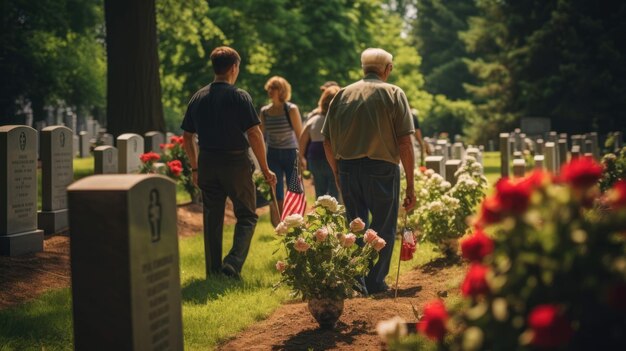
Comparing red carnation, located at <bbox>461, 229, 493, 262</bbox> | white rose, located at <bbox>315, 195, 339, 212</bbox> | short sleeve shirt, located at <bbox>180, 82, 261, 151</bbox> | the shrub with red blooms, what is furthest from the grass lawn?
the shrub with red blooms

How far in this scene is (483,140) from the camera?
37.8 m

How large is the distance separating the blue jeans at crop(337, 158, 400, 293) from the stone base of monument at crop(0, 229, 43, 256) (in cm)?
443

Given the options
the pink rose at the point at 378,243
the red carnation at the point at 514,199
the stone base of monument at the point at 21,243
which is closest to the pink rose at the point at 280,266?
the pink rose at the point at 378,243

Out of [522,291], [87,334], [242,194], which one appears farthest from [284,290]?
[522,291]

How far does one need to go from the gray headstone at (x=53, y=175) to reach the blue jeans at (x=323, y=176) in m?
3.67

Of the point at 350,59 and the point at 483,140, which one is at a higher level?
the point at 350,59

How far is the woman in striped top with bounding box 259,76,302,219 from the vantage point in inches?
428

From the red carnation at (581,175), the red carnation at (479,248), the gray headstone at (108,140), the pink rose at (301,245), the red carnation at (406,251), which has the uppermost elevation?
the gray headstone at (108,140)

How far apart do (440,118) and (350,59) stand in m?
22.0

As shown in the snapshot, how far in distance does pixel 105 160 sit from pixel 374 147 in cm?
645

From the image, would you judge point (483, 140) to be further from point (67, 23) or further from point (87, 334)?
point (87, 334)

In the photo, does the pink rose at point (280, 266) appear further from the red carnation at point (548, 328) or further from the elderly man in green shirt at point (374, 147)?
the red carnation at point (548, 328)

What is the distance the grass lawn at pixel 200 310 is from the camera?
253 inches

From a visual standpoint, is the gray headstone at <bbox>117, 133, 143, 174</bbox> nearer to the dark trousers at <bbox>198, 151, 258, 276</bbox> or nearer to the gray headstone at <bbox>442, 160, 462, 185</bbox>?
the gray headstone at <bbox>442, 160, 462, 185</bbox>
